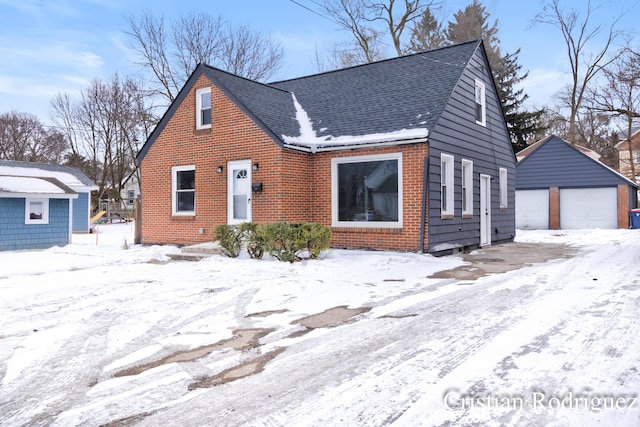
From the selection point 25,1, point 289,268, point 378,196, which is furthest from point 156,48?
point 289,268

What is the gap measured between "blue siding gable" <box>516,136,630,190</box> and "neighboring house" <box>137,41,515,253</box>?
→ 10937mm

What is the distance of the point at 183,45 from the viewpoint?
3075 cm

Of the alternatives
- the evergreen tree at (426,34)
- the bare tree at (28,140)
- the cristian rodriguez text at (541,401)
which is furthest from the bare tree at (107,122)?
the cristian rodriguez text at (541,401)

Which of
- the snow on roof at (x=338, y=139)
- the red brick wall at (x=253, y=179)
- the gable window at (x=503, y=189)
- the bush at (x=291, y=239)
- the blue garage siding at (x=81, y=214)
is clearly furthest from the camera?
the blue garage siding at (x=81, y=214)

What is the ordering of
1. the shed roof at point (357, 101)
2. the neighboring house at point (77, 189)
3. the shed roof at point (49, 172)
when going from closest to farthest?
the shed roof at point (357, 101) < the shed roof at point (49, 172) < the neighboring house at point (77, 189)

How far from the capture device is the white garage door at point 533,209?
24.1 meters

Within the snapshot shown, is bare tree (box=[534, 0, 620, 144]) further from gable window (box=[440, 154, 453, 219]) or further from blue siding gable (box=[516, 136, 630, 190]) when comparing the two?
gable window (box=[440, 154, 453, 219])

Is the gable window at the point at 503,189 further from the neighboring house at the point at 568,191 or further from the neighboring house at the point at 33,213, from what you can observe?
the neighboring house at the point at 33,213

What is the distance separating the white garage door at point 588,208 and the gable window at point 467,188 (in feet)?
44.8

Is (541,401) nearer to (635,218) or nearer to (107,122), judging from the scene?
(635,218)

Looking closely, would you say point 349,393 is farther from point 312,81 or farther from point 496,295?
point 312,81

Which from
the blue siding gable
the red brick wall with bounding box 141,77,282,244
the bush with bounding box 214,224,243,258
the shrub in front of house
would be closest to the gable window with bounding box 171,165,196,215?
the red brick wall with bounding box 141,77,282,244

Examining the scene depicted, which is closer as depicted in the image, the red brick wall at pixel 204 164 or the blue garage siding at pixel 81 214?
the red brick wall at pixel 204 164

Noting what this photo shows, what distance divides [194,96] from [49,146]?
36.4m
